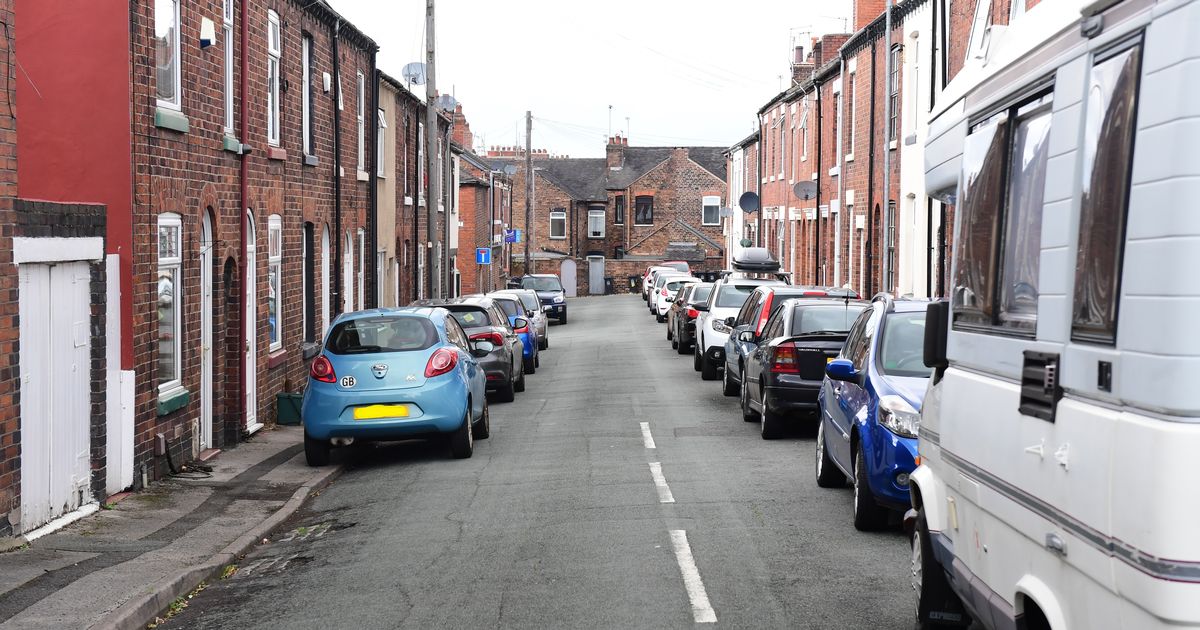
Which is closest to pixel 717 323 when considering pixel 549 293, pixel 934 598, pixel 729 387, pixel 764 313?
pixel 729 387

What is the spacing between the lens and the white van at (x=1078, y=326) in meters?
3.31

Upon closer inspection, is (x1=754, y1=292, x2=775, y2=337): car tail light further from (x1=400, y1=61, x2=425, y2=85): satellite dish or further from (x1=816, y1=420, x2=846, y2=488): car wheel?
(x1=400, y1=61, x2=425, y2=85): satellite dish

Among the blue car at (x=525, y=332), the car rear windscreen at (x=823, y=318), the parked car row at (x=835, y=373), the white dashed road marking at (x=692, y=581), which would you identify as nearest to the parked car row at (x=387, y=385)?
the parked car row at (x=835, y=373)

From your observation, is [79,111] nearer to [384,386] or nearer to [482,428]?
[384,386]

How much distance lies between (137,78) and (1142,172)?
35.2 ft

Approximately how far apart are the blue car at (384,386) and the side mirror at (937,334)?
26.8 feet

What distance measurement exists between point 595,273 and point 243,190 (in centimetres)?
7209

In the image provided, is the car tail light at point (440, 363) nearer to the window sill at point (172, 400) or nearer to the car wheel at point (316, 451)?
the car wheel at point (316, 451)

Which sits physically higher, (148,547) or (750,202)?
(750,202)

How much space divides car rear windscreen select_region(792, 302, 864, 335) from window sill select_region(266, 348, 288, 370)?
746 cm

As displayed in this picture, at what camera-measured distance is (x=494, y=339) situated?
20391mm

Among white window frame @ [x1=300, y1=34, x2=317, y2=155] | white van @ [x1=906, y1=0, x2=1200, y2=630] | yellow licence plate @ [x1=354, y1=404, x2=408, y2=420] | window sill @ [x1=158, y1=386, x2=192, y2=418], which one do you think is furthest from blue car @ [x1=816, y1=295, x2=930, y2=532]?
white window frame @ [x1=300, y1=34, x2=317, y2=155]

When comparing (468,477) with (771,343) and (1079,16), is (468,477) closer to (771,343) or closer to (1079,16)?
(771,343)

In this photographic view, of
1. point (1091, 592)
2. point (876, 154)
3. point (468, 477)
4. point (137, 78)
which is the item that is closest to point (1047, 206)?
point (1091, 592)
